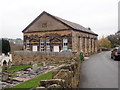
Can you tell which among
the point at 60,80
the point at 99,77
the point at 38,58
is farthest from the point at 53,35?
the point at 60,80

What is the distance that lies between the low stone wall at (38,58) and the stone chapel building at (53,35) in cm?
461

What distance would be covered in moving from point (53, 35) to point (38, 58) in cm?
680

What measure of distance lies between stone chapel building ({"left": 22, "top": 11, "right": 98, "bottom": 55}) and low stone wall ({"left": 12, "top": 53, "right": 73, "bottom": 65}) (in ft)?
15.1

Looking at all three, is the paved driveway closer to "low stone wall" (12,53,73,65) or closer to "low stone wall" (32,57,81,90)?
"low stone wall" (32,57,81,90)

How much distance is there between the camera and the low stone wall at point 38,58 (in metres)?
26.9

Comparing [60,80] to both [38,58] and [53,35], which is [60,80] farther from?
[53,35]

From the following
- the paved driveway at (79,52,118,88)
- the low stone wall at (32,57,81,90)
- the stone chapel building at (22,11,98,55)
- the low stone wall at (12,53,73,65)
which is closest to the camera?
the low stone wall at (32,57,81,90)

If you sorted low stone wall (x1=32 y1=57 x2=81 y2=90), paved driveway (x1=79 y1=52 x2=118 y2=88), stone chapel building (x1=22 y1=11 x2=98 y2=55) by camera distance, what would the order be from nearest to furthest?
low stone wall (x1=32 y1=57 x2=81 y2=90) < paved driveway (x1=79 y1=52 x2=118 y2=88) < stone chapel building (x1=22 y1=11 x2=98 y2=55)

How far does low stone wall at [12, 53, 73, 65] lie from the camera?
1059 inches

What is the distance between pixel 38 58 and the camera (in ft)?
99.0

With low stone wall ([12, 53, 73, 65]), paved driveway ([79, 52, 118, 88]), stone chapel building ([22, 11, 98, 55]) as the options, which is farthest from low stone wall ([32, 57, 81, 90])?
stone chapel building ([22, 11, 98, 55])

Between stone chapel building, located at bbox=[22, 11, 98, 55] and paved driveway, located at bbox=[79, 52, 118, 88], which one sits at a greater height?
stone chapel building, located at bbox=[22, 11, 98, 55]

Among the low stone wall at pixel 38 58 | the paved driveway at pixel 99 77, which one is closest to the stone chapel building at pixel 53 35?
the low stone wall at pixel 38 58

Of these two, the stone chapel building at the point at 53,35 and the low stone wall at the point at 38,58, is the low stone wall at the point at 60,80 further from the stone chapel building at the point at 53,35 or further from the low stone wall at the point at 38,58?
the stone chapel building at the point at 53,35
